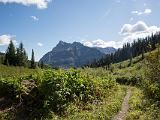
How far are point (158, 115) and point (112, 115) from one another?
15.5 feet

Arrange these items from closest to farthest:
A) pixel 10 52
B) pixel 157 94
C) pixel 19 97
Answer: pixel 19 97 → pixel 157 94 → pixel 10 52

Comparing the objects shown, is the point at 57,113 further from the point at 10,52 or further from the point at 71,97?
the point at 10,52

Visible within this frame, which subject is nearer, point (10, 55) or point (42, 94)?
point (42, 94)

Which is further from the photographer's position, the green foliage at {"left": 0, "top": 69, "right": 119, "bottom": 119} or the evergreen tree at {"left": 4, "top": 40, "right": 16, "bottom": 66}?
the evergreen tree at {"left": 4, "top": 40, "right": 16, "bottom": 66}

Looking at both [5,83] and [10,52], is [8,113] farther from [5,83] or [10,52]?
[10,52]

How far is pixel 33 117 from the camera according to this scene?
799 inches

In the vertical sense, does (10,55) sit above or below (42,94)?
above

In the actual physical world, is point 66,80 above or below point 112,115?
above

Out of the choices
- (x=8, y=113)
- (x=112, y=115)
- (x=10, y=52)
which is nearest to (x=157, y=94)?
(x=112, y=115)

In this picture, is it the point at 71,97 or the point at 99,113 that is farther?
the point at 71,97

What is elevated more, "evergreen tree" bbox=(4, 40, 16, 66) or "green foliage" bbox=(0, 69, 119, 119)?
"evergreen tree" bbox=(4, 40, 16, 66)

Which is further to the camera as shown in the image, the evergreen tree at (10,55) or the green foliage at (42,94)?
the evergreen tree at (10,55)

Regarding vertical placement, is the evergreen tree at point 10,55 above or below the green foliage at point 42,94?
above

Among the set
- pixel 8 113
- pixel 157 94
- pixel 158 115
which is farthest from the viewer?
pixel 157 94
